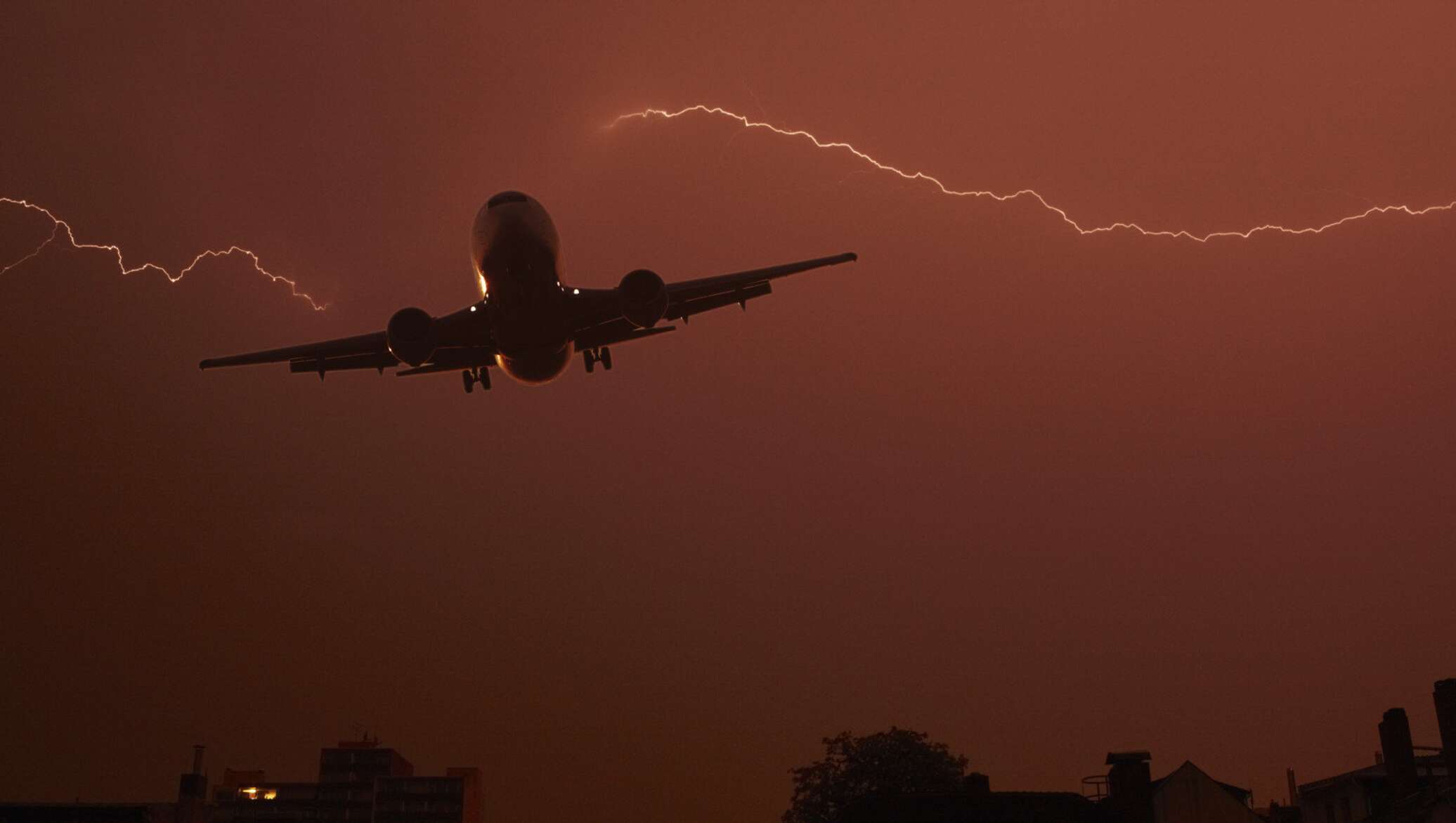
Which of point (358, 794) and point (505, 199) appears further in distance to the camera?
point (358, 794)

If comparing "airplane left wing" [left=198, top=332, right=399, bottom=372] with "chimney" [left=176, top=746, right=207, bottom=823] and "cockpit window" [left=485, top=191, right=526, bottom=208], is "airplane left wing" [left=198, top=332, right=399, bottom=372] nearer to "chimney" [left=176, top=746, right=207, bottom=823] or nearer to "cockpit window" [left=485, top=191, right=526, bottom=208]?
"cockpit window" [left=485, top=191, right=526, bottom=208]

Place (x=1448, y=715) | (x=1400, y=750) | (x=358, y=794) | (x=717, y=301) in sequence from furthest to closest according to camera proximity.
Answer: (x=358, y=794)
(x=717, y=301)
(x=1400, y=750)
(x=1448, y=715)

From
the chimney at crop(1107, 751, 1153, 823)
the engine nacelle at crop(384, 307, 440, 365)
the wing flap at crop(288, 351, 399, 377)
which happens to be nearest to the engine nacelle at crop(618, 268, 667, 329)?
the engine nacelle at crop(384, 307, 440, 365)

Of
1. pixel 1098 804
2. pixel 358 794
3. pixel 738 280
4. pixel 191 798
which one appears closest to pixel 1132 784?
pixel 1098 804

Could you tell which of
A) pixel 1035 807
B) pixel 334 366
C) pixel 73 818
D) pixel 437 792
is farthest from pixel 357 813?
pixel 1035 807

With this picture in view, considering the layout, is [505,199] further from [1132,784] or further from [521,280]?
[1132,784]
